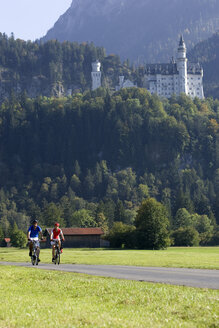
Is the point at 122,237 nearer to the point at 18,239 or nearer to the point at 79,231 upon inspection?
the point at 79,231

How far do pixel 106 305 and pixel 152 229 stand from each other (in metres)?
104

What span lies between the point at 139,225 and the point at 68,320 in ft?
366

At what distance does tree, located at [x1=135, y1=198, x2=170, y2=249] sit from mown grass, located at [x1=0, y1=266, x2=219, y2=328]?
Result: 96.8 m

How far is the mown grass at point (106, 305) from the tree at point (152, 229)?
96833mm

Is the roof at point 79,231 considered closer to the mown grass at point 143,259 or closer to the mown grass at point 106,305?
the mown grass at point 143,259

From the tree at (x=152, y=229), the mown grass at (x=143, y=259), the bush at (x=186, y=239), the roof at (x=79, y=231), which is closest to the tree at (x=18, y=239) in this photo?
the roof at (x=79, y=231)

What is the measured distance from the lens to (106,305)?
67.7ft

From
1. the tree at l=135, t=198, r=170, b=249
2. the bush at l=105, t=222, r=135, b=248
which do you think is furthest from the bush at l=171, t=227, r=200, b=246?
the tree at l=135, t=198, r=170, b=249

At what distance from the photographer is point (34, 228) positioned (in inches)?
1447

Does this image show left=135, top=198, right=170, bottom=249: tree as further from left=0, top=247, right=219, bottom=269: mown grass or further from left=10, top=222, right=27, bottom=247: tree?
left=10, top=222, right=27, bottom=247: tree

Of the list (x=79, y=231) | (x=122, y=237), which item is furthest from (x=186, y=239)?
(x=79, y=231)

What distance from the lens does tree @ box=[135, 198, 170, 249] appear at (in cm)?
12275

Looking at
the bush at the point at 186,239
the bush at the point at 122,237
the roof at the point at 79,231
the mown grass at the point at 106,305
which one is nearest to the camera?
the mown grass at the point at 106,305

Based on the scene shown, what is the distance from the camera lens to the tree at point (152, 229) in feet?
403
